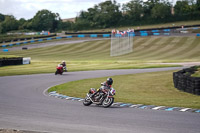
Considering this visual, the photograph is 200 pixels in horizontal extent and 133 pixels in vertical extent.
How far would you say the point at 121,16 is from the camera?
130500 millimetres

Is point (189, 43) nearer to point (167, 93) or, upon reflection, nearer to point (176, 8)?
point (167, 93)

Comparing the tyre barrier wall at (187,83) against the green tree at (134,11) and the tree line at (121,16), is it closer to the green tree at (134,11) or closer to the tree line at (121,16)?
Answer: the tree line at (121,16)

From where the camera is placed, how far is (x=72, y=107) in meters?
14.0

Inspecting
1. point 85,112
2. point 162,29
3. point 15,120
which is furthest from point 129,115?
point 162,29

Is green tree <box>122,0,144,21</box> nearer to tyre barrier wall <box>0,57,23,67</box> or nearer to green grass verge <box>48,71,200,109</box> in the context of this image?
tyre barrier wall <box>0,57,23,67</box>

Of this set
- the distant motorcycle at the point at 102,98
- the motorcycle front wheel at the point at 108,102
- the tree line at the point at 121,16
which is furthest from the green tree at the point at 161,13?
the motorcycle front wheel at the point at 108,102

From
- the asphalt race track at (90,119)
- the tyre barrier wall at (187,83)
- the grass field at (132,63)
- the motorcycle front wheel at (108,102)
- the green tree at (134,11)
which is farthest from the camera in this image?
the green tree at (134,11)

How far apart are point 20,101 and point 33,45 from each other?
222 ft

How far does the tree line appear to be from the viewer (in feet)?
389

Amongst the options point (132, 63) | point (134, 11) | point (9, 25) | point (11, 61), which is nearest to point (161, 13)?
point (134, 11)

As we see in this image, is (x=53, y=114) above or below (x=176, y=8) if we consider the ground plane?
below

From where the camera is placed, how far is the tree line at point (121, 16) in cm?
11844

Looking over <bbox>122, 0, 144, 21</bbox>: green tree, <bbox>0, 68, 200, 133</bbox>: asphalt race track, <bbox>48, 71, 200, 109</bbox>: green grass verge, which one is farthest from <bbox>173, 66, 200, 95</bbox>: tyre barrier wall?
<bbox>122, 0, 144, 21</bbox>: green tree

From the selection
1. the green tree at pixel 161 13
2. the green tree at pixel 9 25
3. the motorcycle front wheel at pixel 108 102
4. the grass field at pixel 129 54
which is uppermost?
the green tree at pixel 161 13
